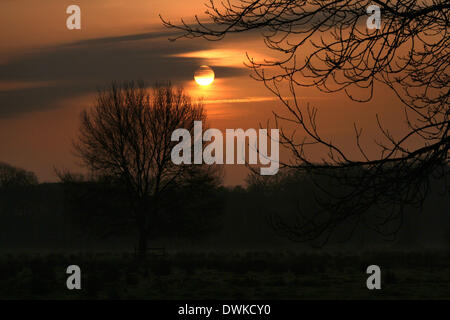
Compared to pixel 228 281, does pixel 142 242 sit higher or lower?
higher

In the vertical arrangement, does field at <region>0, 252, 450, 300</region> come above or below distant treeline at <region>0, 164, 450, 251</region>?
below

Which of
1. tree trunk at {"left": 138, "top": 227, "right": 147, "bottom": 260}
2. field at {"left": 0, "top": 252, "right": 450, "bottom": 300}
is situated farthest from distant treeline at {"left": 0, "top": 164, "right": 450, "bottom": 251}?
field at {"left": 0, "top": 252, "right": 450, "bottom": 300}

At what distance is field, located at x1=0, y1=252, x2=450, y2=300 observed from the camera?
16812 millimetres

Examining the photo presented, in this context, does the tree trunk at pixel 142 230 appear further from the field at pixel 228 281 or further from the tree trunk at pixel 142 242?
the field at pixel 228 281

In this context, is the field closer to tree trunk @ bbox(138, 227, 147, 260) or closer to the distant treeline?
tree trunk @ bbox(138, 227, 147, 260)

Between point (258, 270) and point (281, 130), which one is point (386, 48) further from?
point (258, 270)

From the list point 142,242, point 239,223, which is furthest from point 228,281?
point 239,223

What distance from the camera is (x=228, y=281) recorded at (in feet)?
66.4

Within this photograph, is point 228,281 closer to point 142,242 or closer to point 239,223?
point 142,242
